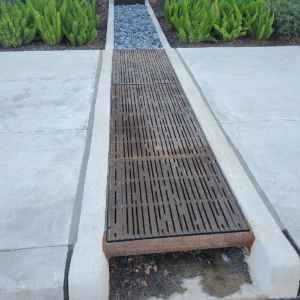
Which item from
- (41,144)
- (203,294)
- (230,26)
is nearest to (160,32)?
(230,26)

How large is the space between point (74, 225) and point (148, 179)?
75 centimetres

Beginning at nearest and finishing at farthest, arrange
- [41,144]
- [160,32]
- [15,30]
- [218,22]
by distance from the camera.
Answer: [41,144]
[15,30]
[218,22]
[160,32]

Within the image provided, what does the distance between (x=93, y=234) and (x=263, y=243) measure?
46.4 inches

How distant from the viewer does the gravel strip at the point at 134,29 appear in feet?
21.3

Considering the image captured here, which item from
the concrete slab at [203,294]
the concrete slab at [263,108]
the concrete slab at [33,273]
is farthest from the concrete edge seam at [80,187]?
the concrete slab at [263,108]

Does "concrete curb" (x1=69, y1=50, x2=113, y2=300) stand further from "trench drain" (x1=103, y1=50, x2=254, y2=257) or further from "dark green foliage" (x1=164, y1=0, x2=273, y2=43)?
"dark green foliage" (x1=164, y1=0, x2=273, y2=43)

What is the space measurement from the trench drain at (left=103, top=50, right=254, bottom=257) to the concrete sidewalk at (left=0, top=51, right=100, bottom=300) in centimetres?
35

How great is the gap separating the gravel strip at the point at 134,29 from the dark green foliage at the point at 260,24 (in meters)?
2.07

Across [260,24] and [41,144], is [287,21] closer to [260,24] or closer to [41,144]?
[260,24]

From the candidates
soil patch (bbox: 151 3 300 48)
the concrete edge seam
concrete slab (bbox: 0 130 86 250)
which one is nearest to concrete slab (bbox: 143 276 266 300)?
the concrete edge seam

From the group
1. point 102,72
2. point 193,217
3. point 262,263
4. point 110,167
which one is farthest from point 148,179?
point 102,72

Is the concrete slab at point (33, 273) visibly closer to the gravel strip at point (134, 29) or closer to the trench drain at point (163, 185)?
the trench drain at point (163, 185)

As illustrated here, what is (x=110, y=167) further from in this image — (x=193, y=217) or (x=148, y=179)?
(x=193, y=217)

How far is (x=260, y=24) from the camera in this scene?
6.30m
